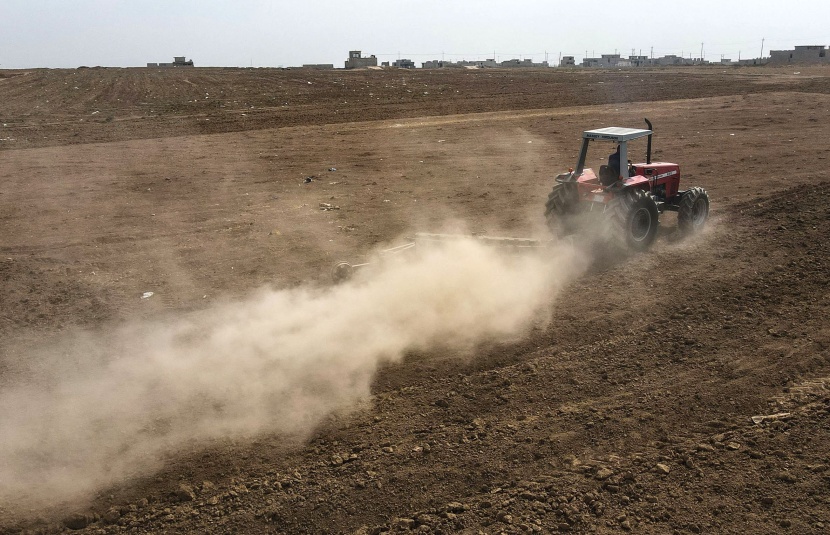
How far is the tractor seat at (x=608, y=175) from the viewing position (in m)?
9.24

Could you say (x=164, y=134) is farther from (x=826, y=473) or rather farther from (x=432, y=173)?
(x=826, y=473)

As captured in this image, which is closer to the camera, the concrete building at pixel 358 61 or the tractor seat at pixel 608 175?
the tractor seat at pixel 608 175

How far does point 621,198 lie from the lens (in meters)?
8.94

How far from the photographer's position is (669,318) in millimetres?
7324

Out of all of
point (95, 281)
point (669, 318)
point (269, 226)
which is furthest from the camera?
point (269, 226)

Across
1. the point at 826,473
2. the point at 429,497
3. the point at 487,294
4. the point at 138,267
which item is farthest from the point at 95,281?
the point at 826,473

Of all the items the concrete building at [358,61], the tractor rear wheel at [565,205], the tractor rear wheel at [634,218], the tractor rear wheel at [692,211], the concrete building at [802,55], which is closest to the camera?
the tractor rear wheel at [634,218]

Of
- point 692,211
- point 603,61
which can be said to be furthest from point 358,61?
point 692,211

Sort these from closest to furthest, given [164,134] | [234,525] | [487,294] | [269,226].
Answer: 1. [234,525]
2. [487,294]
3. [269,226]
4. [164,134]

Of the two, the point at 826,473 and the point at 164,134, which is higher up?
the point at 164,134

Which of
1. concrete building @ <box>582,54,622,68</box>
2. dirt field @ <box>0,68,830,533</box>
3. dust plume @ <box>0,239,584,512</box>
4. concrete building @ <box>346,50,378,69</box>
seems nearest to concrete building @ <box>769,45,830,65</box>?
concrete building @ <box>582,54,622,68</box>

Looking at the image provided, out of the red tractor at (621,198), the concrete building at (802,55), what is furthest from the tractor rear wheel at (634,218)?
the concrete building at (802,55)

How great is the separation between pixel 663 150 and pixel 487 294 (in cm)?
1205

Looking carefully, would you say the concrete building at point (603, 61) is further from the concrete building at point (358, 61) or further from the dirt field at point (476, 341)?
the dirt field at point (476, 341)
